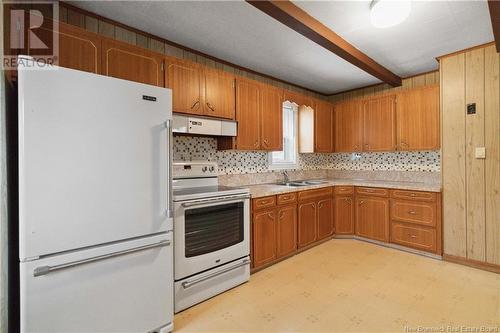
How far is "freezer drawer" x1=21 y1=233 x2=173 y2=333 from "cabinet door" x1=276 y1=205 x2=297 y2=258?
4.99ft

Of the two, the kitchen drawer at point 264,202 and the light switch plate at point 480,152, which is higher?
the light switch plate at point 480,152

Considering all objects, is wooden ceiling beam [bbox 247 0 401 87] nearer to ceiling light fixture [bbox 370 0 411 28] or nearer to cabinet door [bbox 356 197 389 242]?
ceiling light fixture [bbox 370 0 411 28]

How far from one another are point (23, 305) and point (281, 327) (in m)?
1.58

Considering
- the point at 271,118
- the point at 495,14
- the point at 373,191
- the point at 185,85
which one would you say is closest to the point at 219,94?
the point at 185,85

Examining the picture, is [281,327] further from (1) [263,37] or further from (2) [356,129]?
(2) [356,129]

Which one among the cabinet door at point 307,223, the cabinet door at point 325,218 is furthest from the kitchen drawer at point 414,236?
the cabinet door at point 307,223

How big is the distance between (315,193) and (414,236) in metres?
1.33

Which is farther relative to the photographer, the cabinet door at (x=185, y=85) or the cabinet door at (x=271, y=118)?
the cabinet door at (x=271, y=118)

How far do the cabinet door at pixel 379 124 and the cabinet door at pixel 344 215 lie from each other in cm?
91

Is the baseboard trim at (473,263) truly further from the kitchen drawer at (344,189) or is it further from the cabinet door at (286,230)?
the cabinet door at (286,230)

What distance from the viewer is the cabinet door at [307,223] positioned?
11.3ft

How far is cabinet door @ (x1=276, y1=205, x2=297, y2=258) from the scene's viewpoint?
3.14m

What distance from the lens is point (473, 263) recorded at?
2.96m

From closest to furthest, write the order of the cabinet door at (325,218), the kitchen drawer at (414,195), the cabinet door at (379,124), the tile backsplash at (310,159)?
the tile backsplash at (310,159), the kitchen drawer at (414,195), the cabinet door at (325,218), the cabinet door at (379,124)
